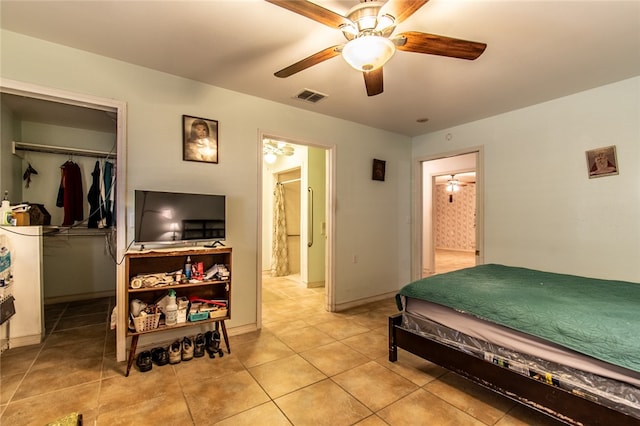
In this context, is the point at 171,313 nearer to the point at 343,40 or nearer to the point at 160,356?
the point at 160,356

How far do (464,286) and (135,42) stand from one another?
313cm

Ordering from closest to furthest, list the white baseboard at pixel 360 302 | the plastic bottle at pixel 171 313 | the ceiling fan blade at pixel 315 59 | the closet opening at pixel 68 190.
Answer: the ceiling fan blade at pixel 315 59 < the plastic bottle at pixel 171 313 < the closet opening at pixel 68 190 < the white baseboard at pixel 360 302

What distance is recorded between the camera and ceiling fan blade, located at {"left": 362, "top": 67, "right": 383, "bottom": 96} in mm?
1943

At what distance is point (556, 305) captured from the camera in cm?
177

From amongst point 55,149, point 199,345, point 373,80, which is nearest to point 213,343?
point 199,345

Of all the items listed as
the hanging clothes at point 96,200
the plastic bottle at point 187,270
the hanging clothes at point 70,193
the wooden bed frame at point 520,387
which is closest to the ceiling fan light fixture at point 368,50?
the wooden bed frame at point 520,387

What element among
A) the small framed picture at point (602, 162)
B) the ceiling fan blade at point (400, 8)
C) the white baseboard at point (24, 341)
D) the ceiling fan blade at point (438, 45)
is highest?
the ceiling fan blade at point (400, 8)

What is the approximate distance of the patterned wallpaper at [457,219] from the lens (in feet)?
33.5

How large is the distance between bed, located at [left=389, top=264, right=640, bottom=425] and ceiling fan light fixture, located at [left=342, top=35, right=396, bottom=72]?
164cm

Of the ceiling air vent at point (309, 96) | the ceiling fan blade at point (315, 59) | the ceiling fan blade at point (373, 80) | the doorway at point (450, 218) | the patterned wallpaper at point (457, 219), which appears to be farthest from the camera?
the patterned wallpaper at point (457, 219)

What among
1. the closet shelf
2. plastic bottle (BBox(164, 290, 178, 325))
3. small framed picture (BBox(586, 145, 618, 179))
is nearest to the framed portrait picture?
plastic bottle (BBox(164, 290, 178, 325))

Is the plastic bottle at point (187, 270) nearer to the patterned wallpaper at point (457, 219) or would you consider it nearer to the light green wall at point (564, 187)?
the light green wall at point (564, 187)

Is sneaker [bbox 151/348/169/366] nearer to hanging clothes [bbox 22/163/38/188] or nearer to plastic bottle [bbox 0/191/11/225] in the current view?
plastic bottle [bbox 0/191/11/225]

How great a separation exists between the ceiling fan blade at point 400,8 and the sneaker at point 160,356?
2.90 metres
